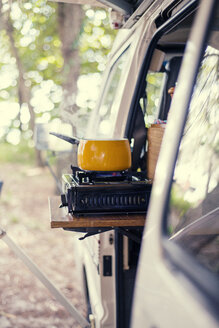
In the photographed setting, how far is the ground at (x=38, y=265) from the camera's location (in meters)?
3.67

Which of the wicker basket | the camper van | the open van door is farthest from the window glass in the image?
the open van door

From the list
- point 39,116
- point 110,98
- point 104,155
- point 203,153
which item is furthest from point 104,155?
point 39,116

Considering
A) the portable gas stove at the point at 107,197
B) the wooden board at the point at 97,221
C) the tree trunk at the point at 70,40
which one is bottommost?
the wooden board at the point at 97,221

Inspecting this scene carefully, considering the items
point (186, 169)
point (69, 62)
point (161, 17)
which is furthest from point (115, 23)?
point (69, 62)

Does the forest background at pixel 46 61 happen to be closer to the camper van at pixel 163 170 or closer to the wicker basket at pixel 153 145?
the camper van at pixel 163 170

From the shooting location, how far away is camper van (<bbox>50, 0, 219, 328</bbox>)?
3.23 ft

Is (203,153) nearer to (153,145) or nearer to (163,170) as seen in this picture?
(153,145)

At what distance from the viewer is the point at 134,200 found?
191 cm

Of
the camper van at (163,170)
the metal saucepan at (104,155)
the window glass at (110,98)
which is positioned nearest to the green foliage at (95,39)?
the window glass at (110,98)

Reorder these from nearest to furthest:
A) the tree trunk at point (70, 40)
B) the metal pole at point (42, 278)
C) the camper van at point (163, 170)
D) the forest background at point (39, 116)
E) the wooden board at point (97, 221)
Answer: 1. the camper van at point (163, 170)
2. the wooden board at point (97, 221)
3. the metal pole at point (42, 278)
4. the forest background at point (39, 116)
5. the tree trunk at point (70, 40)

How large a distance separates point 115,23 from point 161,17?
31.9 inches

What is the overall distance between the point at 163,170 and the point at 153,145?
3.67ft

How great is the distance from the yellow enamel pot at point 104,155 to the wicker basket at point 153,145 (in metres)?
0.23

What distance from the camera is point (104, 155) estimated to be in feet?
6.54
